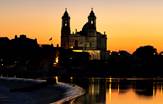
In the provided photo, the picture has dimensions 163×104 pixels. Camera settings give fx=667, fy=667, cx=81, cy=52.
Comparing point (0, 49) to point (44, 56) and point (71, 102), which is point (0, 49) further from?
point (71, 102)

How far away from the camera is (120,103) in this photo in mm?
65875

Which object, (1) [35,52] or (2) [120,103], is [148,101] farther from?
(1) [35,52]

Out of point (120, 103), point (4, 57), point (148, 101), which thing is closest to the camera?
point (120, 103)

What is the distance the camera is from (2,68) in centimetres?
16438

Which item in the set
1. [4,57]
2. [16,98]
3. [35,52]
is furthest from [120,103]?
[35,52]

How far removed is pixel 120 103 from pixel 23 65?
113 metres

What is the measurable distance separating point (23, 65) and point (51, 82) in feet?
Answer: 259

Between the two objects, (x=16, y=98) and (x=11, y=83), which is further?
(x=11, y=83)

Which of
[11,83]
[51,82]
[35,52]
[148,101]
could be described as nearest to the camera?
[148,101]

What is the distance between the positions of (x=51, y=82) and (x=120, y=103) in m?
33.8

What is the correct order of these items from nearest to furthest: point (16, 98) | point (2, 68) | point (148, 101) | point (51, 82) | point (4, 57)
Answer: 1. point (16, 98)
2. point (148, 101)
3. point (51, 82)
4. point (2, 68)
5. point (4, 57)

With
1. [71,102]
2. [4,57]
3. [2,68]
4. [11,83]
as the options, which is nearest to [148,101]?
[71,102]

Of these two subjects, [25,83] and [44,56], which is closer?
[25,83]

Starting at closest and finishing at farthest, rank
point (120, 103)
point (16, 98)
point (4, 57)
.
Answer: point (16, 98) < point (120, 103) < point (4, 57)
